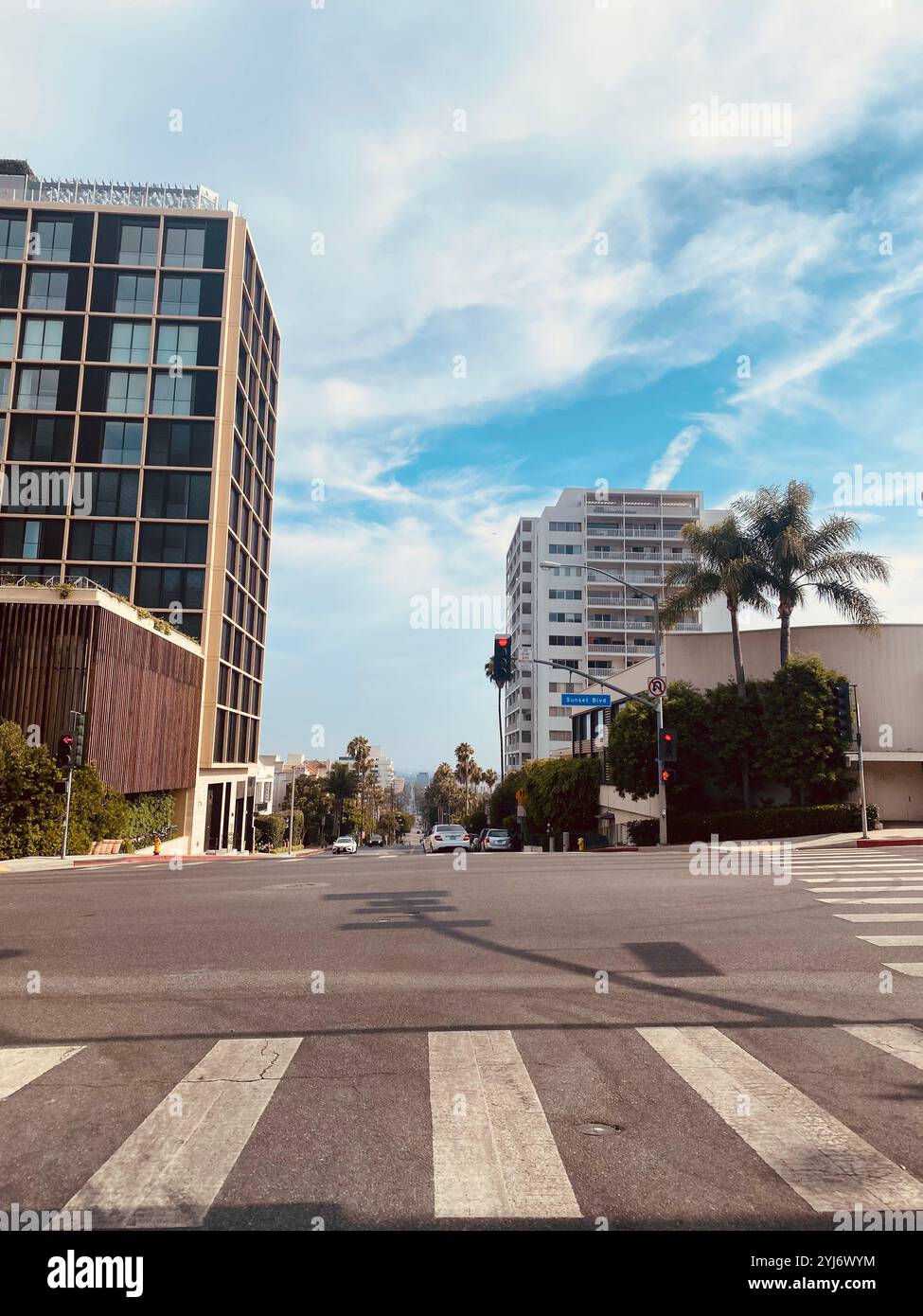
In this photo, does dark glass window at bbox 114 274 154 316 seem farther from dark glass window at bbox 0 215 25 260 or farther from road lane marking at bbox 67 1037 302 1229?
road lane marking at bbox 67 1037 302 1229

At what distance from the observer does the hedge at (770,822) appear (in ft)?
104

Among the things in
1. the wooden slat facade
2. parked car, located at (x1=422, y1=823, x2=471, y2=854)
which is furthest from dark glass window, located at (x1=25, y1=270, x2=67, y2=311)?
parked car, located at (x1=422, y1=823, x2=471, y2=854)

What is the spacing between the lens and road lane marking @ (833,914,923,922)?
35.3 feet

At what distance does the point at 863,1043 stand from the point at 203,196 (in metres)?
61.0

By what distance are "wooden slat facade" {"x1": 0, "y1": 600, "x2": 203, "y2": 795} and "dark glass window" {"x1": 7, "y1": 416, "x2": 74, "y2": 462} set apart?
19.8 meters

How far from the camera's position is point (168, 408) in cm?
5184

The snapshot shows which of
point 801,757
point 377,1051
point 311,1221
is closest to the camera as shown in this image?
point 311,1221

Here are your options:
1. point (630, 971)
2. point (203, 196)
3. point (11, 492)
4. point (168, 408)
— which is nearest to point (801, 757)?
point (630, 971)

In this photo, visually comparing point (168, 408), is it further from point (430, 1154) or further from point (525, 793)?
point (430, 1154)

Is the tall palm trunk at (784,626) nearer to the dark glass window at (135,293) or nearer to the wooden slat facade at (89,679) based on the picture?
the wooden slat facade at (89,679)

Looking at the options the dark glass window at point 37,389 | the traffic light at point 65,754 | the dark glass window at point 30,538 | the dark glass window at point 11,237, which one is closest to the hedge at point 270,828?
the dark glass window at point 30,538

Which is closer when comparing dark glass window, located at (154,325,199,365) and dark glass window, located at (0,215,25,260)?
dark glass window, located at (0,215,25,260)

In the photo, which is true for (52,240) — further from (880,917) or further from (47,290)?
(880,917)

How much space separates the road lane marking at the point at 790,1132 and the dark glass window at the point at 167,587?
157ft
